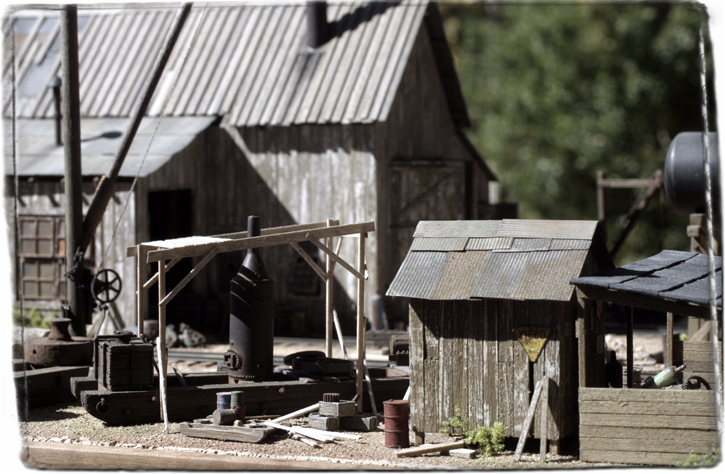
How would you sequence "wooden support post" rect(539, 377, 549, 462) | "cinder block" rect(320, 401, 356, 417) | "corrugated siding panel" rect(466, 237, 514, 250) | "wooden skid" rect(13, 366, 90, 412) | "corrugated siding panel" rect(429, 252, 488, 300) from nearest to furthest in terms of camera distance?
"wooden support post" rect(539, 377, 549, 462) → "corrugated siding panel" rect(429, 252, 488, 300) → "corrugated siding panel" rect(466, 237, 514, 250) → "cinder block" rect(320, 401, 356, 417) → "wooden skid" rect(13, 366, 90, 412)

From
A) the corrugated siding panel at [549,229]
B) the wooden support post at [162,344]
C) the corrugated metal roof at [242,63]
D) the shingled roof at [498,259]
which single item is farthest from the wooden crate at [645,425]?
the corrugated metal roof at [242,63]

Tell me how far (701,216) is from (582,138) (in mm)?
17447

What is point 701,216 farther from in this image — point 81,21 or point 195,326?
point 81,21

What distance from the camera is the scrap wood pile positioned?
41.3 feet

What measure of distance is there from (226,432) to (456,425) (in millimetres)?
2994

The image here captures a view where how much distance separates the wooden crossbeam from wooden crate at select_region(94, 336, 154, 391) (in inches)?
55.9

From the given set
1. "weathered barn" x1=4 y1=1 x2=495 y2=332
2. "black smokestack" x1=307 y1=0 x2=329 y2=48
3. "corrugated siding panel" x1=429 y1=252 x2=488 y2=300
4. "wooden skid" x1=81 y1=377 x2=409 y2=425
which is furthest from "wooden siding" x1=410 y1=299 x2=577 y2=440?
"black smokestack" x1=307 y1=0 x2=329 y2=48

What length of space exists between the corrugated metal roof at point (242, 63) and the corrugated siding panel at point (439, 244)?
29.3 ft

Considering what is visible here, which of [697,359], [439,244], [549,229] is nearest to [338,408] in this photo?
[439,244]

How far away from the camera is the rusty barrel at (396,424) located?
12.2 metres

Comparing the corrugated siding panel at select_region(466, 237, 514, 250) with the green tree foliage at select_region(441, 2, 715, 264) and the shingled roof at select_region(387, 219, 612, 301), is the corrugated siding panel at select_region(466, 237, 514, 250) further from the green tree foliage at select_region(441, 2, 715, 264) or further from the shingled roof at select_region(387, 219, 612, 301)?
the green tree foliage at select_region(441, 2, 715, 264)

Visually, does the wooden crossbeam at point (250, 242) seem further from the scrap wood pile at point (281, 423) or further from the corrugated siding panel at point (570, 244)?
the corrugated siding panel at point (570, 244)

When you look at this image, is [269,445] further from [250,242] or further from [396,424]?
[250,242]

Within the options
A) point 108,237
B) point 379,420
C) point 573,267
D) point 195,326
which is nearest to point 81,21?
point 108,237
